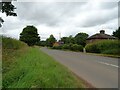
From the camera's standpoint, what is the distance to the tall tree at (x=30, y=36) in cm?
9142

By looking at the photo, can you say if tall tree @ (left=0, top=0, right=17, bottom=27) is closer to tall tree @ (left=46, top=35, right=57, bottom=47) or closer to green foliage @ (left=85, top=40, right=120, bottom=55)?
green foliage @ (left=85, top=40, right=120, bottom=55)

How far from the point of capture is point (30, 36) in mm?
94375

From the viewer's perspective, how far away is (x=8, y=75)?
36.0 ft

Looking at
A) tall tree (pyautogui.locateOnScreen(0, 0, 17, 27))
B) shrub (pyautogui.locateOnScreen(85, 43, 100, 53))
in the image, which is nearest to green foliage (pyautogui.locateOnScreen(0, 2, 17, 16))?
tall tree (pyautogui.locateOnScreen(0, 0, 17, 27))

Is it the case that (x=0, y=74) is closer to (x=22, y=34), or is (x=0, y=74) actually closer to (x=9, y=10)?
→ (x=9, y=10)

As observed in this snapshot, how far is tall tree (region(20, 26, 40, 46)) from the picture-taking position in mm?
91419


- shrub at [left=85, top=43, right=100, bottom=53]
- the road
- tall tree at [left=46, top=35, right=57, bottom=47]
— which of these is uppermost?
tall tree at [left=46, top=35, right=57, bottom=47]

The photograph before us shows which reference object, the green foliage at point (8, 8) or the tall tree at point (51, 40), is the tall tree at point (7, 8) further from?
the tall tree at point (51, 40)

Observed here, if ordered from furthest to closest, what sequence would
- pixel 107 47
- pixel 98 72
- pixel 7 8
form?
pixel 107 47 → pixel 7 8 → pixel 98 72

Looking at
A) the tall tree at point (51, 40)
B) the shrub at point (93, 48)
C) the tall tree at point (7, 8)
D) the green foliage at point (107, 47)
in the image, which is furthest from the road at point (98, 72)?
the tall tree at point (51, 40)

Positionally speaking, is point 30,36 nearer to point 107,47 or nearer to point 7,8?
point 107,47

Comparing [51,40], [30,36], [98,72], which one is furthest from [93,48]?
[51,40]

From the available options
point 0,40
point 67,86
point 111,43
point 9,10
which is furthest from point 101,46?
point 67,86

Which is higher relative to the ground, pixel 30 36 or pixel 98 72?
pixel 30 36
